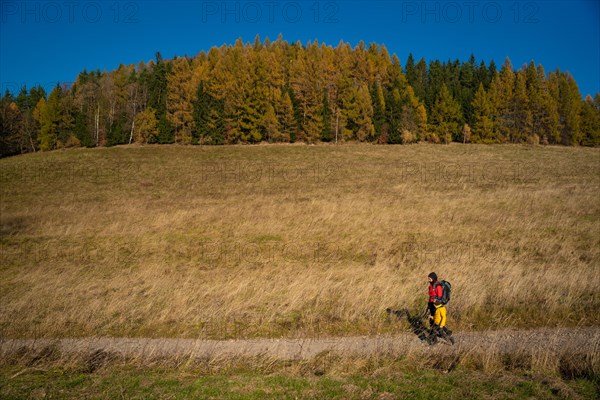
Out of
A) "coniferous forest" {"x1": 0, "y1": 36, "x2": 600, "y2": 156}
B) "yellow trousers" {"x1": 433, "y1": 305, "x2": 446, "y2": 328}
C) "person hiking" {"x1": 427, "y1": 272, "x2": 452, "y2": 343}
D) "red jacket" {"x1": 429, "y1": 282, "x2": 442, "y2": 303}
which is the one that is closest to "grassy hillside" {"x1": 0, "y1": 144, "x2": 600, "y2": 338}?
"person hiking" {"x1": 427, "y1": 272, "x2": 452, "y2": 343}

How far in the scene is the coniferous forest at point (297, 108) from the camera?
57438 mm

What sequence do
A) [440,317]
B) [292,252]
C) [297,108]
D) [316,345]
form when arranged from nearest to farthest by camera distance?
[440,317] < [316,345] < [292,252] < [297,108]

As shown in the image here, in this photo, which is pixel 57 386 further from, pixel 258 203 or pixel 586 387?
pixel 258 203

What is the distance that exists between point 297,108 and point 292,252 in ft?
153

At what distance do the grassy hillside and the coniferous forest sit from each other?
2387 centimetres

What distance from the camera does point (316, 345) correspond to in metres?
7.39

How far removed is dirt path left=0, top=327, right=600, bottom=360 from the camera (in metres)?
6.88

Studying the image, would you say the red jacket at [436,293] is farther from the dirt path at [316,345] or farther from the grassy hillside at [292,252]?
the grassy hillside at [292,252]

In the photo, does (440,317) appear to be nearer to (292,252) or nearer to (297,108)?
(292,252)

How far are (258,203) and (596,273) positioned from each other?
58.6ft

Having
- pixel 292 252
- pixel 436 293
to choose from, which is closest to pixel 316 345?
pixel 436 293

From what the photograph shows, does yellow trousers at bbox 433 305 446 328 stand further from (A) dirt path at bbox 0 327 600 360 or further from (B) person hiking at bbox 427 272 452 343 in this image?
Answer: (A) dirt path at bbox 0 327 600 360

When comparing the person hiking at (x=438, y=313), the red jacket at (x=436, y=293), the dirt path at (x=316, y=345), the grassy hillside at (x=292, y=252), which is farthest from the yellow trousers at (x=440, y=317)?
the grassy hillside at (x=292, y=252)

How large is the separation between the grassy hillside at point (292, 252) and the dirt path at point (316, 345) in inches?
20.6
